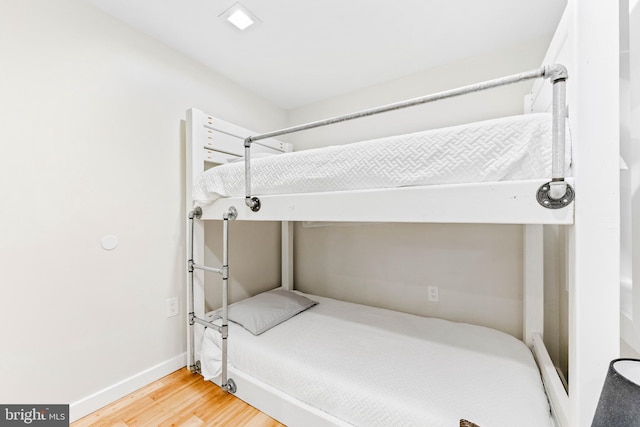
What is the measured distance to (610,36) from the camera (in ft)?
2.39

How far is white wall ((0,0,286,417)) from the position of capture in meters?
1.21

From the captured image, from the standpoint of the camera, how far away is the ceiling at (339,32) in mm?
1444

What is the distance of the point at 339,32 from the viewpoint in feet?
5.42

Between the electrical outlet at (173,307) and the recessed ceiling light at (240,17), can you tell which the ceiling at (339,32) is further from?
the electrical outlet at (173,307)

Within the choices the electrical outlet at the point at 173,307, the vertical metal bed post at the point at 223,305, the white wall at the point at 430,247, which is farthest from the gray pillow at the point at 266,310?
the white wall at the point at 430,247

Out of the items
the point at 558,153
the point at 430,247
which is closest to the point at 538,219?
the point at 558,153

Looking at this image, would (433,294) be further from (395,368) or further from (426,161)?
(426,161)

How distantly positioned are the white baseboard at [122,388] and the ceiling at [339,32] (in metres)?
2.14

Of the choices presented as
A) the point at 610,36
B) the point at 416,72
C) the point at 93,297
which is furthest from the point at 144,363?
the point at 416,72

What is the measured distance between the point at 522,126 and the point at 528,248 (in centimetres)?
113

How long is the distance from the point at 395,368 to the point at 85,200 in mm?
1847

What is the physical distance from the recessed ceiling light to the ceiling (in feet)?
0.09

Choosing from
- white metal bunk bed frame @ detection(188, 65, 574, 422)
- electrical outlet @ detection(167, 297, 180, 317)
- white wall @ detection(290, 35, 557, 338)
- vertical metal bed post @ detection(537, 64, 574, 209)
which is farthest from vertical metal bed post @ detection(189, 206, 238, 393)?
vertical metal bed post @ detection(537, 64, 574, 209)

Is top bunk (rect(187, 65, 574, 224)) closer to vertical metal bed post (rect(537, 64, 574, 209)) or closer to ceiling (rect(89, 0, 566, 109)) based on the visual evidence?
vertical metal bed post (rect(537, 64, 574, 209))
